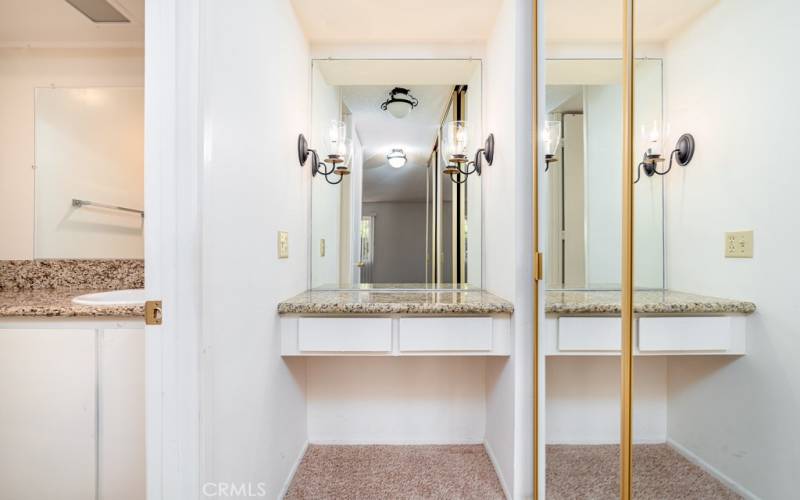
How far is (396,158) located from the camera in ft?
6.75

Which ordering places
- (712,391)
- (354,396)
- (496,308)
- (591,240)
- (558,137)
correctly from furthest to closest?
(354,396) < (496,308) < (558,137) < (591,240) < (712,391)

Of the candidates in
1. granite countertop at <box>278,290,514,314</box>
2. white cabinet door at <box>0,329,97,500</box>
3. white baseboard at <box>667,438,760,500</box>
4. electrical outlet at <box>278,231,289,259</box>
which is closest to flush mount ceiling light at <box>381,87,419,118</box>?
electrical outlet at <box>278,231,289,259</box>

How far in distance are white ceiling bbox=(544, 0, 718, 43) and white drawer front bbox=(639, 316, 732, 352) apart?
541 millimetres

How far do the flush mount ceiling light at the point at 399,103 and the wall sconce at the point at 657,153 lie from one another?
143 cm

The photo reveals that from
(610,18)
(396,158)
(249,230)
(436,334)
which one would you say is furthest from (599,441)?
(396,158)

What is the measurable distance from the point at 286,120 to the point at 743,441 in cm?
176

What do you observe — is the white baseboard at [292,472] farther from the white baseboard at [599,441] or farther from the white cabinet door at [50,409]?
the white baseboard at [599,441]

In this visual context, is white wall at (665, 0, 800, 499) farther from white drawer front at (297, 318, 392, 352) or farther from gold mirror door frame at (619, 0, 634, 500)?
white drawer front at (297, 318, 392, 352)

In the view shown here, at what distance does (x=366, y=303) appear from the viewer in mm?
1530

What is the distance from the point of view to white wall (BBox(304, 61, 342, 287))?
6.48ft

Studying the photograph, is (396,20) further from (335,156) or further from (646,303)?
(646,303)

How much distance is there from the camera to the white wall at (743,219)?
0.49m

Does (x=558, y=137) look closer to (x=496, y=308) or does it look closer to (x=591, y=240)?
(x=591, y=240)

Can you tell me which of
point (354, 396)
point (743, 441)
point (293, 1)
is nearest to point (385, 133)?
point (293, 1)
